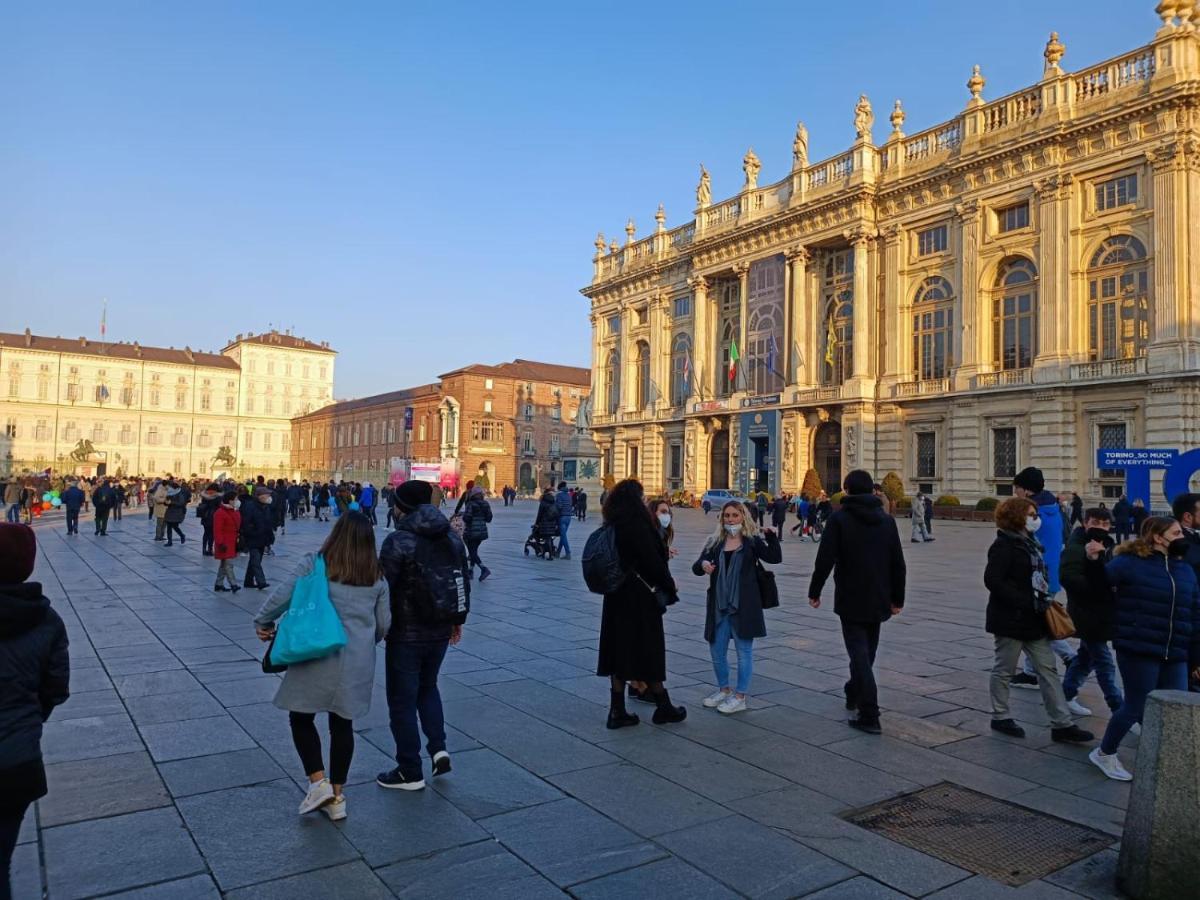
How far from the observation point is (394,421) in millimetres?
91312

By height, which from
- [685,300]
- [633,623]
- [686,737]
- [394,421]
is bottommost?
[686,737]

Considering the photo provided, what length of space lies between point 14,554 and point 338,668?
5.28 ft

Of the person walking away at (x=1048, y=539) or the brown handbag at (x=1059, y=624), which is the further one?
the person walking away at (x=1048, y=539)

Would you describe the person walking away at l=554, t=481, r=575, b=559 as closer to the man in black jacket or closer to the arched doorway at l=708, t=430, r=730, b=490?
the man in black jacket

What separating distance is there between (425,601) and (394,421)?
89409 mm

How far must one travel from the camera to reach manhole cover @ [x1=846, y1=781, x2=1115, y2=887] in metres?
3.86

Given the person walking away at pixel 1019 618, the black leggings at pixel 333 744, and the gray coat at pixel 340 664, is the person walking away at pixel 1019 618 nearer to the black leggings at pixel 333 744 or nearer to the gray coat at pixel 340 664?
the gray coat at pixel 340 664

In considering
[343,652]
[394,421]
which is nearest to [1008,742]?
[343,652]

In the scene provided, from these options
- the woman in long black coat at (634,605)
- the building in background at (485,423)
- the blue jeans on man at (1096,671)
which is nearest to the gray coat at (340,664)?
the woman in long black coat at (634,605)

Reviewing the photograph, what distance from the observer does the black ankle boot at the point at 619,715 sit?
5855 millimetres

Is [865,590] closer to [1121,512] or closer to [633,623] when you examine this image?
[633,623]

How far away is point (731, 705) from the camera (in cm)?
629

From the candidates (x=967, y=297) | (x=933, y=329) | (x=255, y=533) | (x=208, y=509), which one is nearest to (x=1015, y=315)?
(x=967, y=297)

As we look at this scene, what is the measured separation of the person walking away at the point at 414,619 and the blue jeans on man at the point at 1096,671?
14.2 ft
